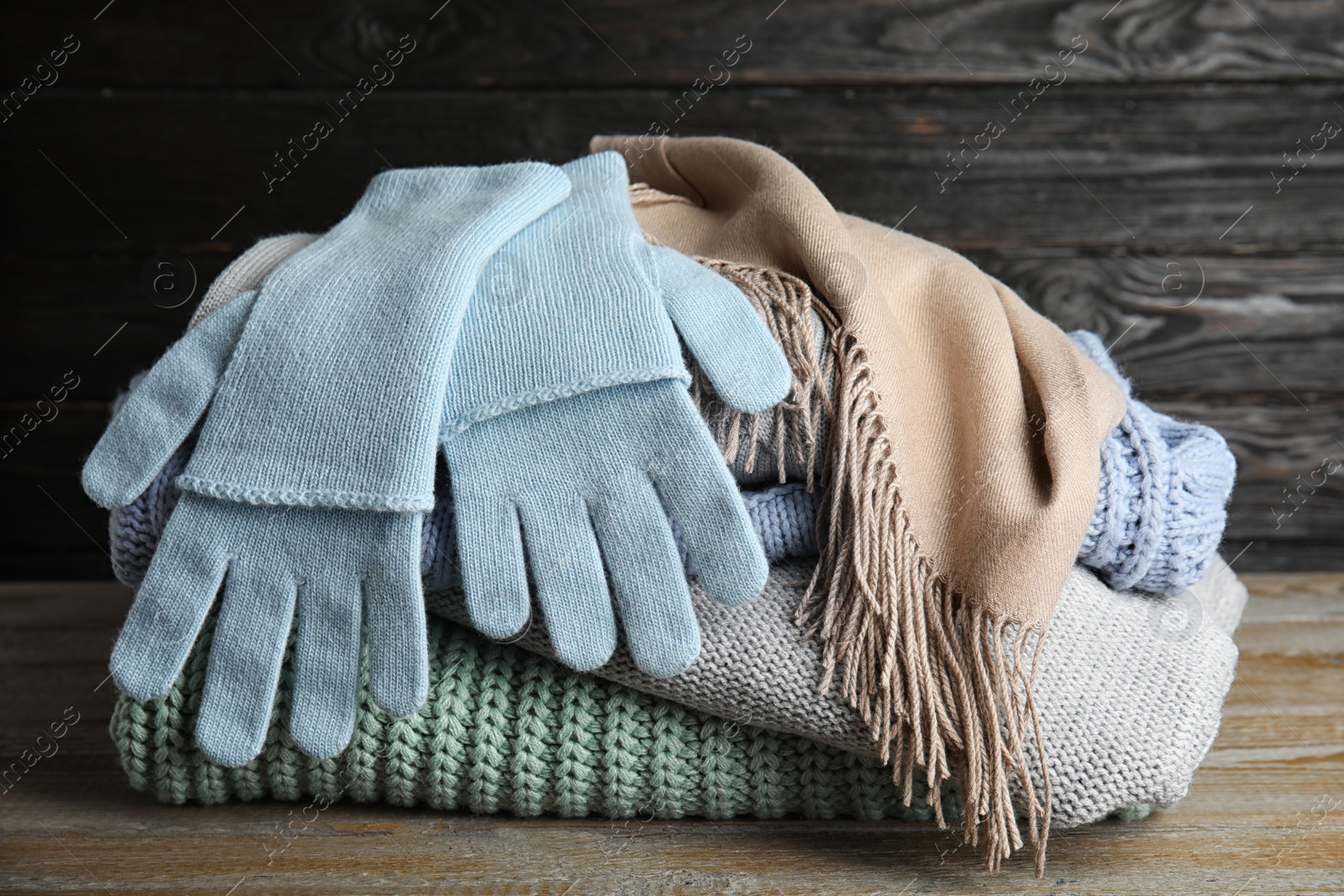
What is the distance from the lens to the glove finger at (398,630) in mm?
619

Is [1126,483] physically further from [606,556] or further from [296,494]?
[296,494]

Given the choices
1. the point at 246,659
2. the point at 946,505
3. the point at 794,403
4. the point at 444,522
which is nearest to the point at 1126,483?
the point at 946,505

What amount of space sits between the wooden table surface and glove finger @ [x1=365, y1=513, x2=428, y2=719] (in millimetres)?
114

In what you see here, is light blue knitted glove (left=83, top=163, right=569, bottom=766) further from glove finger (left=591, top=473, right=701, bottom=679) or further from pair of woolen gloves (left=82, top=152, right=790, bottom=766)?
glove finger (left=591, top=473, right=701, bottom=679)

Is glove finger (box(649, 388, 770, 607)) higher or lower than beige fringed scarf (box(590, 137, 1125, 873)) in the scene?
higher

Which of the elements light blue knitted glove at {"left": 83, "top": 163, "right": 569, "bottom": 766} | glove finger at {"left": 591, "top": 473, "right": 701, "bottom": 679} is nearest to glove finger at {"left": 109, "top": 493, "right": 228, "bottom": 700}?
light blue knitted glove at {"left": 83, "top": 163, "right": 569, "bottom": 766}

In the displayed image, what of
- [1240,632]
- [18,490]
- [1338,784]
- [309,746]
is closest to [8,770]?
[309,746]

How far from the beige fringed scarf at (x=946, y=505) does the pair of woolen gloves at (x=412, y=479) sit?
0.23ft

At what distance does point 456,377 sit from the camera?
0.64 meters

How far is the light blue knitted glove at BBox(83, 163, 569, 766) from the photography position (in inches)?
24.4

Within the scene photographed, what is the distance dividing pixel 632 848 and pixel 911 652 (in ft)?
0.75

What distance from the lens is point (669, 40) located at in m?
1.11

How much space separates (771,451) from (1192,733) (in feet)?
1.06

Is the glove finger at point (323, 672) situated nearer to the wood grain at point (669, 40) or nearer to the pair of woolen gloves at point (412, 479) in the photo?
the pair of woolen gloves at point (412, 479)
